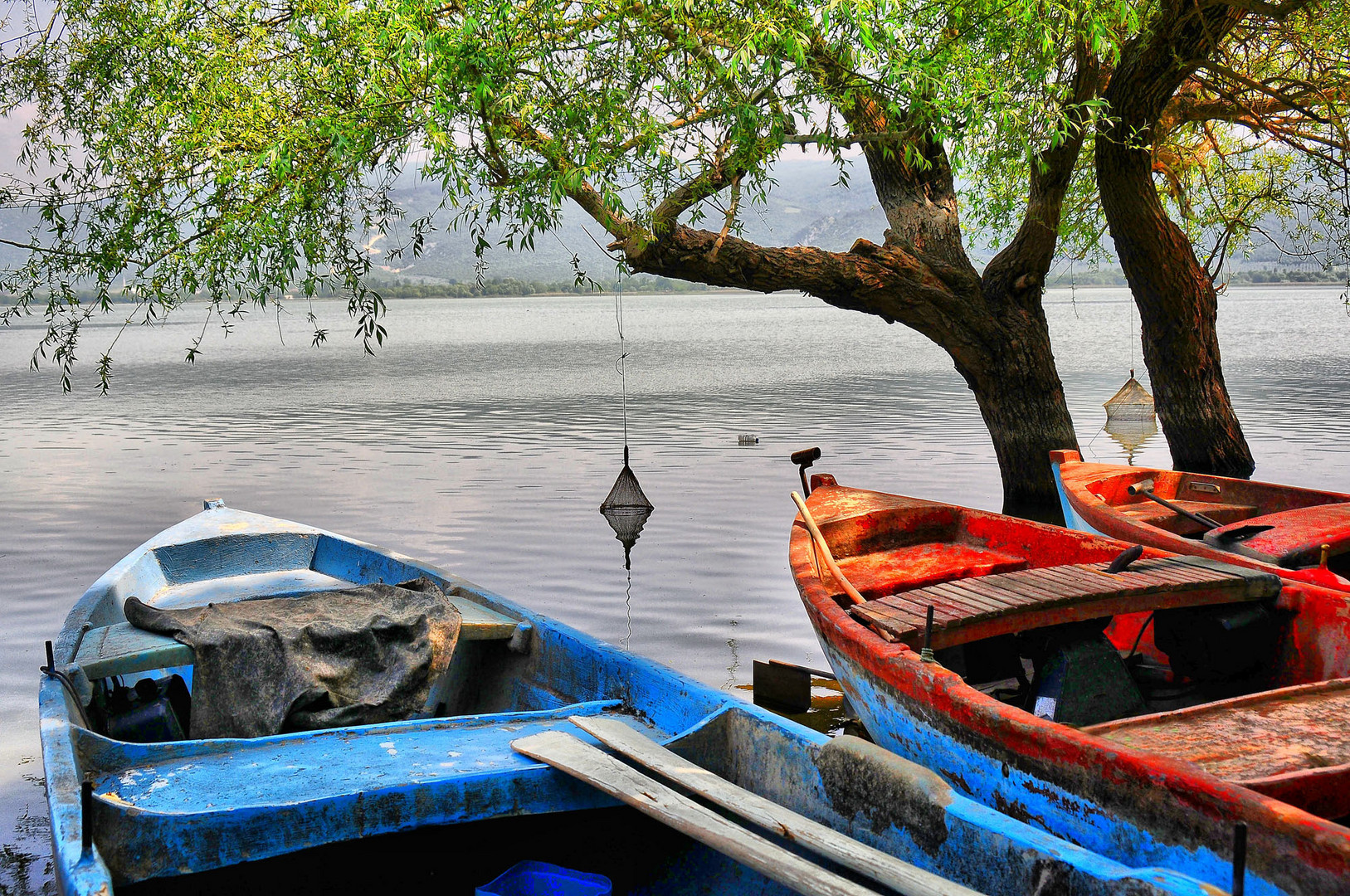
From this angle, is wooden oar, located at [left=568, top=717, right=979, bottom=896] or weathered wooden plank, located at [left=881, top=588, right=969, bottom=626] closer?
wooden oar, located at [left=568, top=717, right=979, bottom=896]

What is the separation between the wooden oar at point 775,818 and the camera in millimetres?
3106

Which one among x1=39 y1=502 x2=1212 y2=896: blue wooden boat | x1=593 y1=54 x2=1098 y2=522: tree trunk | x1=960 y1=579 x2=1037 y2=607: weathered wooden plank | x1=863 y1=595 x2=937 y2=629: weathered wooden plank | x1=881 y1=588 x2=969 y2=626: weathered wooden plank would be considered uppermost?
x1=593 y1=54 x2=1098 y2=522: tree trunk

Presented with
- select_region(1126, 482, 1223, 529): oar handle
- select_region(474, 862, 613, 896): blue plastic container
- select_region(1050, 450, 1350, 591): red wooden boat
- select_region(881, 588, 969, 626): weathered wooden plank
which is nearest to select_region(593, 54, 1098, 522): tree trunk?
select_region(1050, 450, 1350, 591): red wooden boat

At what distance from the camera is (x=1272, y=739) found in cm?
409

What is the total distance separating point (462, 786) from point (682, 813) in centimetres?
92

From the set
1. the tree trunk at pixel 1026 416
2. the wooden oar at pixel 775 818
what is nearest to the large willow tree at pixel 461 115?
the tree trunk at pixel 1026 416

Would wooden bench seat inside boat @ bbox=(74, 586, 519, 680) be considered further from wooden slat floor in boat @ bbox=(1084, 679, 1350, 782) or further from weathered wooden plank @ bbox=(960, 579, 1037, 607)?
wooden slat floor in boat @ bbox=(1084, 679, 1350, 782)

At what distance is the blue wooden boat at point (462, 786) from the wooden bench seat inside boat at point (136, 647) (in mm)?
11

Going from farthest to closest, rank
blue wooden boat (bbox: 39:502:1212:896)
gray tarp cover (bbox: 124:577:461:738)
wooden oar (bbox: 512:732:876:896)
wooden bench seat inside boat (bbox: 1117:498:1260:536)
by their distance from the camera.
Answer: wooden bench seat inside boat (bbox: 1117:498:1260:536) → gray tarp cover (bbox: 124:577:461:738) → blue wooden boat (bbox: 39:502:1212:896) → wooden oar (bbox: 512:732:876:896)

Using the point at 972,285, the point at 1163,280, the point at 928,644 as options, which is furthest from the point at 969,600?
the point at 1163,280

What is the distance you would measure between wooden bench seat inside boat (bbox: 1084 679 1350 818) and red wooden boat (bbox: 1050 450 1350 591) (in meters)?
1.45

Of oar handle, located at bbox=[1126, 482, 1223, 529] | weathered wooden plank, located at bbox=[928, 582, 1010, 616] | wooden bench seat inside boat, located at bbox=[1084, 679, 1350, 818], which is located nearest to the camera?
wooden bench seat inside boat, located at bbox=[1084, 679, 1350, 818]

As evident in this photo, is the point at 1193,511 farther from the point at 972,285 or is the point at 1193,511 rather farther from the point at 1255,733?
the point at 1255,733

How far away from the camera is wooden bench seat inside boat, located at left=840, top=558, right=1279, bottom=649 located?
207 inches
